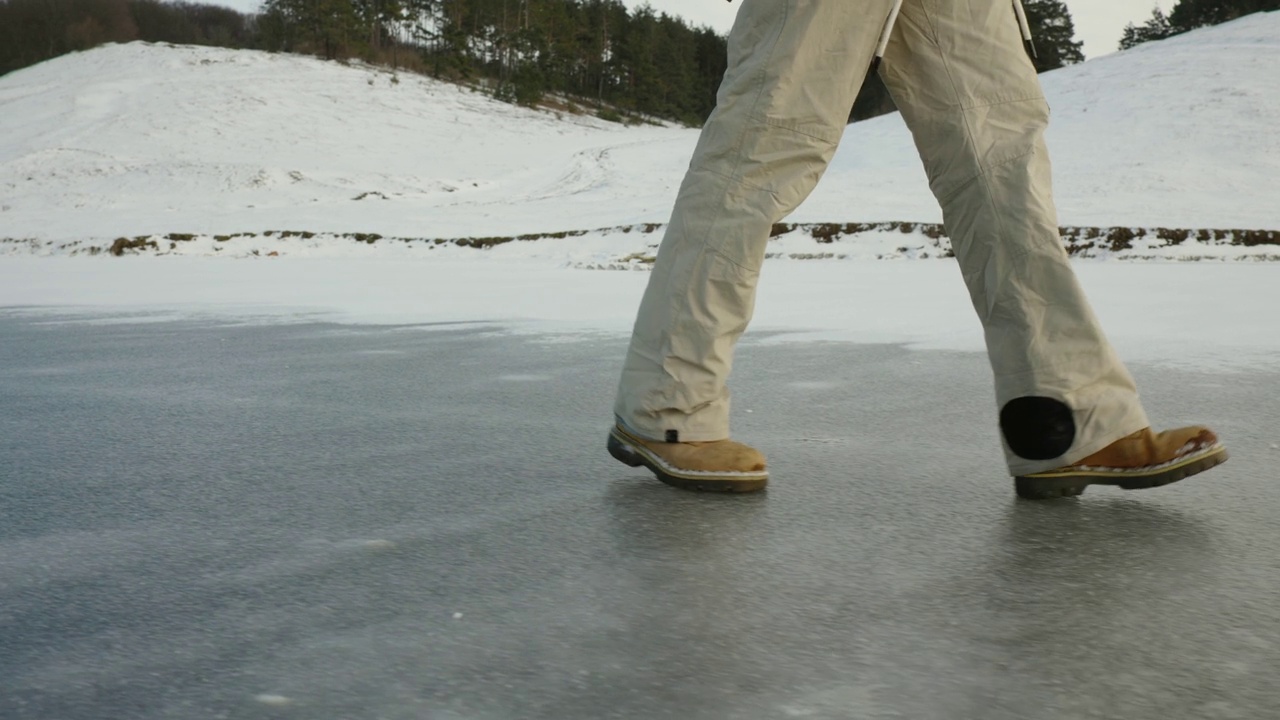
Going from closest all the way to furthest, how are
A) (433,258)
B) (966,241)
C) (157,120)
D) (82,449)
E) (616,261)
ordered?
(966,241) < (82,449) < (616,261) < (433,258) < (157,120)

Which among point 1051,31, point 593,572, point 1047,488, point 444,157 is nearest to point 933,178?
point 1047,488

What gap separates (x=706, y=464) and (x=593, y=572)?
510 millimetres

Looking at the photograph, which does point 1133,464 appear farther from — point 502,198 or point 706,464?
point 502,198

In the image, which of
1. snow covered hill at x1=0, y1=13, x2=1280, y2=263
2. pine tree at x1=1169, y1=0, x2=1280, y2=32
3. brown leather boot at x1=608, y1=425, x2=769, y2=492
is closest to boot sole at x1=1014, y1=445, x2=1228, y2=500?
brown leather boot at x1=608, y1=425, x2=769, y2=492

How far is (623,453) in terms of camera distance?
2.15m

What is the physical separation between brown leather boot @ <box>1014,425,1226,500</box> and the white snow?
6.07 ft

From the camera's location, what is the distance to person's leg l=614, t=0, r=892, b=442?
76.3 inches

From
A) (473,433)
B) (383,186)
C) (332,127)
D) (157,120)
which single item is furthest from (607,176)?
(473,433)

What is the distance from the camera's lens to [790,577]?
5.08 feet

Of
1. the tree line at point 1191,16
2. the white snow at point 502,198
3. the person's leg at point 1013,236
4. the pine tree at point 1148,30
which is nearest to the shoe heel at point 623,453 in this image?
the person's leg at point 1013,236

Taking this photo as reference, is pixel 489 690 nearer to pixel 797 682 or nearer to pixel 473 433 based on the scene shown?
pixel 797 682

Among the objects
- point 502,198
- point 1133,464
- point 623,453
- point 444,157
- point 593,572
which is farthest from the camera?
point 444,157

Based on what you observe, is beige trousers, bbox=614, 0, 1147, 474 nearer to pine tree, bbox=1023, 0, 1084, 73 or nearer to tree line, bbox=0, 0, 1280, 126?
pine tree, bbox=1023, 0, 1084, 73

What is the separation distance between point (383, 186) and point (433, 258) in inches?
604
